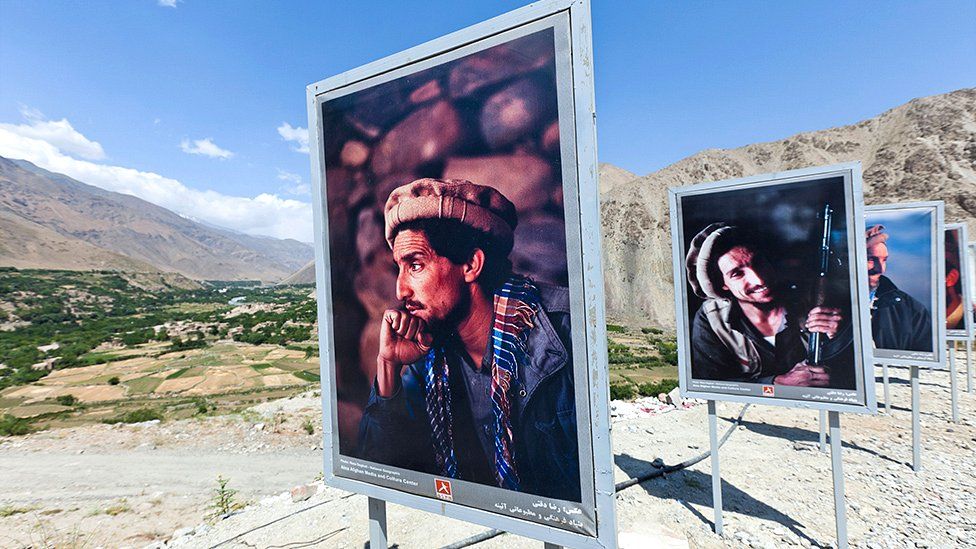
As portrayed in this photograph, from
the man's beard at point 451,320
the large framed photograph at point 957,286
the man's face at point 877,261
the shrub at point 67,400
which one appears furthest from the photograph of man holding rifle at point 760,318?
the shrub at point 67,400

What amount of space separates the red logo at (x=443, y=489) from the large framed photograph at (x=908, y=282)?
8800 millimetres

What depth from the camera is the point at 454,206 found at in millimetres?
2387

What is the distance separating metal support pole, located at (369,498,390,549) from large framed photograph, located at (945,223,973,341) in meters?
13.2

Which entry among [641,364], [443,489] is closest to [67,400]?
[443,489]

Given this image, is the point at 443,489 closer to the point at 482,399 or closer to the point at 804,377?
the point at 482,399

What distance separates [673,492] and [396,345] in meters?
5.56

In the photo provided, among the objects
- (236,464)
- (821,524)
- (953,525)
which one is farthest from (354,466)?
(236,464)

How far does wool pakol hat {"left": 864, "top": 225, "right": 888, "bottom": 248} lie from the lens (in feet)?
26.0

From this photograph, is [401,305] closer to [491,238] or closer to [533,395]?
[491,238]

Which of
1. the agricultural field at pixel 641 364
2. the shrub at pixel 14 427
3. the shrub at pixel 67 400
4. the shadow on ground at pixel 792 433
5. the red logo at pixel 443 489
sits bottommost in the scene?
the shrub at pixel 67 400

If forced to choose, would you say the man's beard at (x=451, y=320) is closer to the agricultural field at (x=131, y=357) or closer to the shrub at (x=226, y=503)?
the shrub at (x=226, y=503)

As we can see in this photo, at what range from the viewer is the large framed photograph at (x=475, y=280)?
2.04 meters

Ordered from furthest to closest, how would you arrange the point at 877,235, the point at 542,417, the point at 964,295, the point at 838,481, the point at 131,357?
Answer: the point at 131,357, the point at 964,295, the point at 877,235, the point at 838,481, the point at 542,417

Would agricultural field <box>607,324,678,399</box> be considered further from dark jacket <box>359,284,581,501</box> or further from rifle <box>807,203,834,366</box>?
dark jacket <box>359,284,581,501</box>
